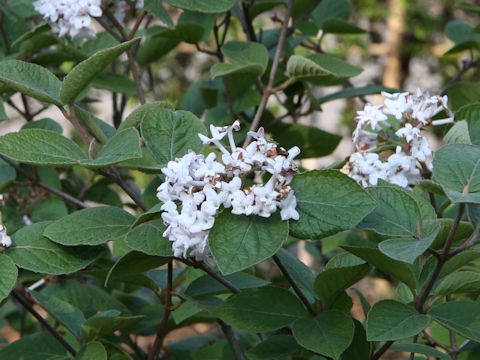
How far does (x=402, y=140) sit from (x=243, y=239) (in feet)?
1.50

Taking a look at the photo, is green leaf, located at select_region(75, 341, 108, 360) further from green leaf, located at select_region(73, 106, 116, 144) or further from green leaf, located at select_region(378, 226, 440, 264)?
green leaf, located at select_region(378, 226, 440, 264)

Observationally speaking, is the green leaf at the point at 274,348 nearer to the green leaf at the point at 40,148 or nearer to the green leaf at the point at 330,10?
the green leaf at the point at 40,148

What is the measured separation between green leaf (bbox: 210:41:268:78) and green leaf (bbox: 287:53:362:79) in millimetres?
68

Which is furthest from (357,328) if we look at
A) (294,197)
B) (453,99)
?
(453,99)

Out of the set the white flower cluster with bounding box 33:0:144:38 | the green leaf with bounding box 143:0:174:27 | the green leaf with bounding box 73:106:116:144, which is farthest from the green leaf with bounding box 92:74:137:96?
the green leaf with bounding box 73:106:116:144

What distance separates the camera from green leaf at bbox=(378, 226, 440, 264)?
3.48 ft

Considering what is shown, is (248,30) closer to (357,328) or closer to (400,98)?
(400,98)

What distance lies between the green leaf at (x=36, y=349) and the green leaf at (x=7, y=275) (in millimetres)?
325

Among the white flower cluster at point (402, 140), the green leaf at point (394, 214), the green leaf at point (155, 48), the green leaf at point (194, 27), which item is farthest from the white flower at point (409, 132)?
the green leaf at point (155, 48)

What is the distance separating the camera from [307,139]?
87.2 inches

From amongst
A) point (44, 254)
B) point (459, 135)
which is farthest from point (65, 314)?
point (459, 135)

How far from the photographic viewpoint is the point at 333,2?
2.47 metres

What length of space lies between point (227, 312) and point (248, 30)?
98cm

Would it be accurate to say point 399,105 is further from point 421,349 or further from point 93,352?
point 93,352
